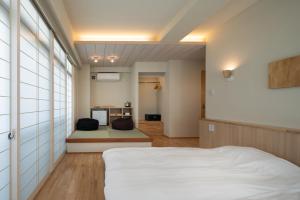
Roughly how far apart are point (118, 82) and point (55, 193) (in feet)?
18.0

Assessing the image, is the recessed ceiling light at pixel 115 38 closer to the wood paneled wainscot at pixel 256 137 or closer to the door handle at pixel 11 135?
the wood paneled wainscot at pixel 256 137

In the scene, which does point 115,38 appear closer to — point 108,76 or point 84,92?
point 108,76

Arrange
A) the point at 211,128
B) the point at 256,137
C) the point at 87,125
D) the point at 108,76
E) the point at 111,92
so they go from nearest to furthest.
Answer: the point at 256,137 → the point at 211,128 → the point at 87,125 → the point at 108,76 → the point at 111,92

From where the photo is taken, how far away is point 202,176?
5.88ft

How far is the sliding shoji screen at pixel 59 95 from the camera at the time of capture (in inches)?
146

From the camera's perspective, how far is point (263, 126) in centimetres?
267

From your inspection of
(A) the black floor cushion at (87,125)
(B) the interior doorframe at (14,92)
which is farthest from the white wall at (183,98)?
(B) the interior doorframe at (14,92)

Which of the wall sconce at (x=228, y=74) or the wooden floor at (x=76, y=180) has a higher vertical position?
the wall sconce at (x=228, y=74)

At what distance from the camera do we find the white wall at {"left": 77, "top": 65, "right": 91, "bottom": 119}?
7094 mm

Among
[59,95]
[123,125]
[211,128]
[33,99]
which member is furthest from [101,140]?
[33,99]

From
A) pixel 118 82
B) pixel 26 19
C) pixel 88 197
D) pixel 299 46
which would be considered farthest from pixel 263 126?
pixel 118 82

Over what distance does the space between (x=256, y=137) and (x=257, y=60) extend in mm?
998

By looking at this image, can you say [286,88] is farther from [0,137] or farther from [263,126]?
[0,137]

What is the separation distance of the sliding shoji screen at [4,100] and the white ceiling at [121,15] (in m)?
1.68
